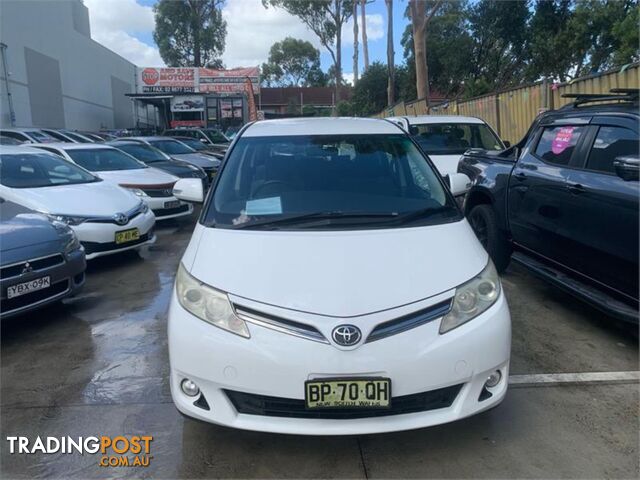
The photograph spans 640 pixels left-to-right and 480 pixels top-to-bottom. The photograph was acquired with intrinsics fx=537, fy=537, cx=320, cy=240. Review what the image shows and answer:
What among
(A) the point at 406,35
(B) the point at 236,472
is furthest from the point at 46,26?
(B) the point at 236,472

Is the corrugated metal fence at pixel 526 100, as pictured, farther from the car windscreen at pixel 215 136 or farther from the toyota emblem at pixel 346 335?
the car windscreen at pixel 215 136

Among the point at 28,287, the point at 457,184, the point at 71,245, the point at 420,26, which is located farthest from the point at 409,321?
the point at 420,26

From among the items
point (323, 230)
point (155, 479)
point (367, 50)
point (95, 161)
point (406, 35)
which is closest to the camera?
point (155, 479)

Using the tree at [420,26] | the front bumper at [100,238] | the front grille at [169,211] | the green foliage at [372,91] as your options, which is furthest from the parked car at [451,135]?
the green foliage at [372,91]

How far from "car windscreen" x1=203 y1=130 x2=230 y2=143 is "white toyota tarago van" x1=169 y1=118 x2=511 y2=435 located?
1857 centimetres

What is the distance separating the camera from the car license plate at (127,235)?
6.60m

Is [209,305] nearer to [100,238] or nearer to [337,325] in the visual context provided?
[337,325]

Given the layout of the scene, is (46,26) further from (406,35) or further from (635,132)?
(635,132)

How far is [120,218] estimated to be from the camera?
21.8ft

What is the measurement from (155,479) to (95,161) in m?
8.09

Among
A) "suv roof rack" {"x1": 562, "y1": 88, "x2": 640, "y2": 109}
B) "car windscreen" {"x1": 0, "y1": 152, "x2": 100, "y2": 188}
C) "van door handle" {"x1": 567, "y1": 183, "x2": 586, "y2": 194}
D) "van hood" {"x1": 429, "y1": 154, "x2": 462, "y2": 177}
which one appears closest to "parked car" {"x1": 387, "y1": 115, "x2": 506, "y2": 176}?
"van hood" {"x1": 429, "y1": 154, "x2": 462, "y2": 177}

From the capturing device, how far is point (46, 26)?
27.2 metres

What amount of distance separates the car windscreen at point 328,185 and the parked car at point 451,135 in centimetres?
531

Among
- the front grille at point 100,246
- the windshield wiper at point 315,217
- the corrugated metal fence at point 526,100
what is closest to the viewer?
the windshield wiper at point 315,217
